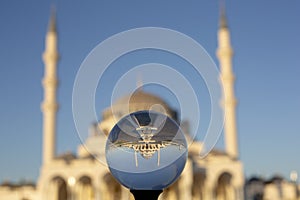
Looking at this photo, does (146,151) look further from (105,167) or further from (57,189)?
(57,189)

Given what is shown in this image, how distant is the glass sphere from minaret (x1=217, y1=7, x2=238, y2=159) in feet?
98.0

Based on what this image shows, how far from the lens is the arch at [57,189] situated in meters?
35.5

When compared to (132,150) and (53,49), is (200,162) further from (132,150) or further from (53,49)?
(132,150)

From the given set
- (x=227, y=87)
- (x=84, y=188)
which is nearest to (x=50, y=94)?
(x=84, y=188)

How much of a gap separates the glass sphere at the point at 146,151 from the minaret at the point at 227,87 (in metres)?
29.9

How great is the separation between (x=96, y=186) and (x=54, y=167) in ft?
14.0

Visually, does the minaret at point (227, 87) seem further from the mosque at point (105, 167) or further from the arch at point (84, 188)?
the arch at point (84, 188)

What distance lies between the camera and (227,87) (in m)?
39.6

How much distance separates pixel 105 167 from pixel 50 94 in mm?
9775

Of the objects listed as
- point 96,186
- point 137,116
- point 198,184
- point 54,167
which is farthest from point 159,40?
point 198,184

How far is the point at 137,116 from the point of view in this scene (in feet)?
25.3

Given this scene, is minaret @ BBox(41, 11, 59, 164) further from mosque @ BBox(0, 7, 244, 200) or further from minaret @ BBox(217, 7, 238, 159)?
minaret @ BBox(217, 7, 238, 159)

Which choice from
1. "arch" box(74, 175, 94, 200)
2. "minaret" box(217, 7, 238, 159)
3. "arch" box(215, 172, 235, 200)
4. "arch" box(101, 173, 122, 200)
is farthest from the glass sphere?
"minaret" box(217, 7, 238, 159)

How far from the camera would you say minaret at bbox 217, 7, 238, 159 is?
37.8 m
